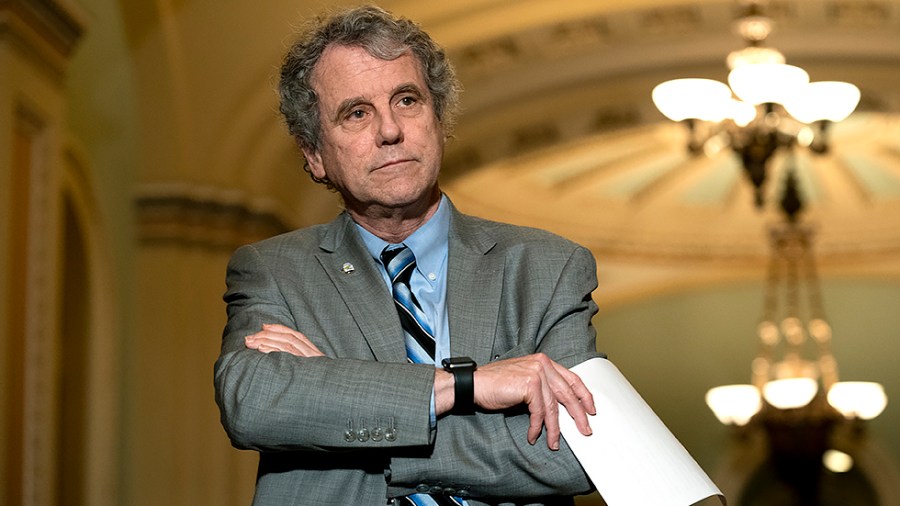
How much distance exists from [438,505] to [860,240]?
16.6 meters

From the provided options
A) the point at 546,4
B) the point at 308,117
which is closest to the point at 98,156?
the point at 546,4

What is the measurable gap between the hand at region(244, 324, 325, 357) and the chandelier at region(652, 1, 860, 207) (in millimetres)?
7311

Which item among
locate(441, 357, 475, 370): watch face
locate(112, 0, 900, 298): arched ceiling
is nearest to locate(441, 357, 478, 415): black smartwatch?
locate(441, 357, 475, 370): watch face

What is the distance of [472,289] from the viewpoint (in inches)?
91.7

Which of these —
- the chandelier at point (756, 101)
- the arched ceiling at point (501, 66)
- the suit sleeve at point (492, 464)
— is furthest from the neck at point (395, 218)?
the chandelier at point (756, 101)

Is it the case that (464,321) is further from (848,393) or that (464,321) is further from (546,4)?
(848,393)

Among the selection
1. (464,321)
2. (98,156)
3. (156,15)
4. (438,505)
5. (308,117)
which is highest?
(156,15)

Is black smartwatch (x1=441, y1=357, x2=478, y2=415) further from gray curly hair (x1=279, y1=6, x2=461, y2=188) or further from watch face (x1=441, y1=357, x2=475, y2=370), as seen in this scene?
gray curly hair (x1=279, y1=6, x2=461, y2=188)

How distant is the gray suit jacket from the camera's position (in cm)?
212

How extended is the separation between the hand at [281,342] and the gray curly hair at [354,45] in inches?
13.2

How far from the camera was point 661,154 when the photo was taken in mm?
17047

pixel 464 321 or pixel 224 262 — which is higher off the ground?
pixel 224 262

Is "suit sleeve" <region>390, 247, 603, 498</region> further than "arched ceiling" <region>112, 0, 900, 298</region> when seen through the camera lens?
No

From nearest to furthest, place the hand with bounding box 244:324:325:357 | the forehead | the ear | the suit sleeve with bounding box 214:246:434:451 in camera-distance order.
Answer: the suit sleeve with bounding box 214:246:434:451 < the hand with bounding box 244:324:325:357 < the forehead < the ear
